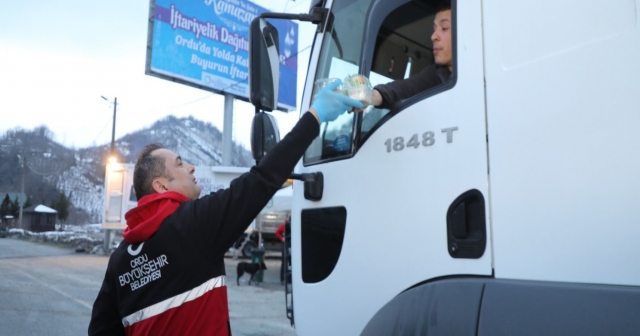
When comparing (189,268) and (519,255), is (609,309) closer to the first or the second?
(519,255)

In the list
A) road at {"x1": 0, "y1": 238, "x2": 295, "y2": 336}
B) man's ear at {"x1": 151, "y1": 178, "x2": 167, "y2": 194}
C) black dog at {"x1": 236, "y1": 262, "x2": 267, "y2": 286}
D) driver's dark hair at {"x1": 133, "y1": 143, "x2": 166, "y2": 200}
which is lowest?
road at {"x1": 0, "y1": 238, "x2": 295, "y2": 336}

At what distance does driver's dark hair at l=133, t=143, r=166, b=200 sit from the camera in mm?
2145

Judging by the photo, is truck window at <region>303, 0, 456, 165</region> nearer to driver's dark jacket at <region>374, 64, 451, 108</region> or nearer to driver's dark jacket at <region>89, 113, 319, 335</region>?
driver's dark jacket at <region>374, 64, 451, 108</region>

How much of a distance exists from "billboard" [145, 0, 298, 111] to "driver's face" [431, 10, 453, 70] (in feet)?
56.9

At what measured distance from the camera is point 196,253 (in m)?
1.90

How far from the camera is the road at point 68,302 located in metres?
7.09

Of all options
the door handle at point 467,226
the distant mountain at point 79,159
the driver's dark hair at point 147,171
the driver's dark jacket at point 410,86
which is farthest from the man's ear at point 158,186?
the distant mountain at point 79,159

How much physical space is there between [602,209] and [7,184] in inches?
1514

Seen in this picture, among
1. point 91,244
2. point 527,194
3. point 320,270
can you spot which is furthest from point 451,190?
point 91,244

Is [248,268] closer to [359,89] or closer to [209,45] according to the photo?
[359,89]

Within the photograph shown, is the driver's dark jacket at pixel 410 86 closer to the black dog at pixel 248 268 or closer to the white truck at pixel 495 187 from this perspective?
the white truck at pixel 495 187

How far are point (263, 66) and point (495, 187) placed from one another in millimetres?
1138

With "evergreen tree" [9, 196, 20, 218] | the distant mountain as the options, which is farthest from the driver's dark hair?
"evergreen tree" [9, 196, 20, 218]

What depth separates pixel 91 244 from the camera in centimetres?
2642
